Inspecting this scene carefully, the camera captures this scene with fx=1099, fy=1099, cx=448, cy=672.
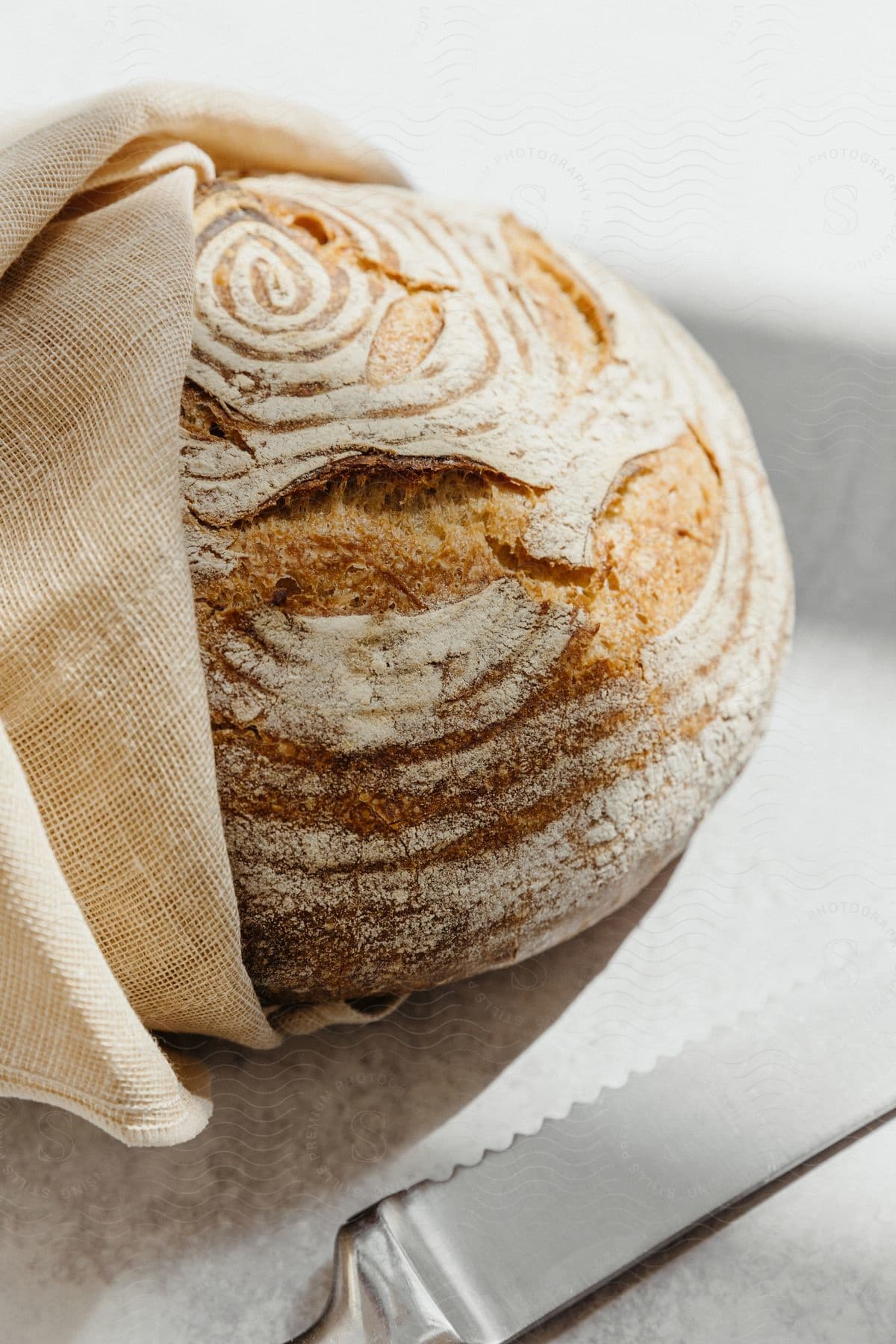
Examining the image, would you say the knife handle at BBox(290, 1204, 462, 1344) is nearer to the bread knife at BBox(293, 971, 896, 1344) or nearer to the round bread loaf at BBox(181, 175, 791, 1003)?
the bread knife at BBox(293, 971, 896, 1344)

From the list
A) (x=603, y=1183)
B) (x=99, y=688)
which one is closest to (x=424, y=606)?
(x=99, y=688)

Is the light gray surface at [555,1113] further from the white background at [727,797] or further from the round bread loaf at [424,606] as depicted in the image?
the round bread loaf at [424,606]

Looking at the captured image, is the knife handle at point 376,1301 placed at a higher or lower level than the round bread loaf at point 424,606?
lower

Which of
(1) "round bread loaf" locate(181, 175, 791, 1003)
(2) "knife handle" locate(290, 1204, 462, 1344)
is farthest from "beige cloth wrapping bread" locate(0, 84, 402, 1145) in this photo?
(2) "knife handle" locate(290, 1204, 462, 1344)

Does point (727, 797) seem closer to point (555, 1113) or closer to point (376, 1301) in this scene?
point (555, 1113)

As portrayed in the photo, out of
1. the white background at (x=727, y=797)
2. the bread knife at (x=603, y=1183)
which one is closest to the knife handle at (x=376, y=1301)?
the bread knife at (x=603, y=1183)

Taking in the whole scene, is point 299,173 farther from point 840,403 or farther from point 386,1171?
point 386,1171
